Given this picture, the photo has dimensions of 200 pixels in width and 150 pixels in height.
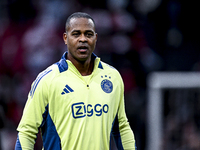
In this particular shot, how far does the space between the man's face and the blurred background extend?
4.31 m

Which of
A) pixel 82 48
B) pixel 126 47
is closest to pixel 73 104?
pixel 82 48

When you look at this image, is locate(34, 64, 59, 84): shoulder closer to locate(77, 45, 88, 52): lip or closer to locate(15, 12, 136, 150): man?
locate(15, 12, 136, 150): man

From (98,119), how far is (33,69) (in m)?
5.05

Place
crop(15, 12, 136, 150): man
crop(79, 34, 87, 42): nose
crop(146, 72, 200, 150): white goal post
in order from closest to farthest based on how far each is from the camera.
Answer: crop(15, 12, 136, 150): man < crop(79, 34, 87, 42): nose < crop(146, 72, 200, 150): white goal post

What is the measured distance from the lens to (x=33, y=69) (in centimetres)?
796

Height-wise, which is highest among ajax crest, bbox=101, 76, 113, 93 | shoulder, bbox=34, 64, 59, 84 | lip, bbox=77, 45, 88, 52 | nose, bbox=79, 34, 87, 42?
nose, bbox=79, 34, 87, 42

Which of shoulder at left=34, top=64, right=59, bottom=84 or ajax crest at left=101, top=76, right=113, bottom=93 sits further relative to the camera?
ajax crest at left=101, top=76, right=113, bottom=93

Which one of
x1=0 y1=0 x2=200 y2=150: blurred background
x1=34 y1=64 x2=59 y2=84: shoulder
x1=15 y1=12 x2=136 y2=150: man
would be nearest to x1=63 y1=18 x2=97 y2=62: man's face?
x1=15 y1=12 x2=136 y2=150: man

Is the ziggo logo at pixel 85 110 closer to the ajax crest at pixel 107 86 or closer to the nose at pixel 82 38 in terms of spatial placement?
the ajax crest at pixel 107 86

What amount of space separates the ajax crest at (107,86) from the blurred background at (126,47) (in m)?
4.11

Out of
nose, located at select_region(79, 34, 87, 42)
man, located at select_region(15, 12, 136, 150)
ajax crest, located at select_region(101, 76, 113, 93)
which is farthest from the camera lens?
ajax crest, located at select_region(101, 76, 113, 93)

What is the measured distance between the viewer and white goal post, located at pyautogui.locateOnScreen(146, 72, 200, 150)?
728 centimetres

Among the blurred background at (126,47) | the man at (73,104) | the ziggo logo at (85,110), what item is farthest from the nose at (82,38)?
the blurred background at (126,47)

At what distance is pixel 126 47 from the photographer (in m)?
8.21
